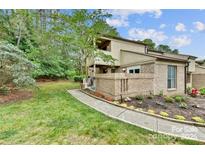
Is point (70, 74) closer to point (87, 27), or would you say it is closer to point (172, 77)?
point (87, 27)

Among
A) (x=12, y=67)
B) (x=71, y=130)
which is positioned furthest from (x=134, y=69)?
(x=71, y=130)

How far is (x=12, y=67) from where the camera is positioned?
823 centimetres

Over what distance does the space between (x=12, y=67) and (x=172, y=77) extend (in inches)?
412

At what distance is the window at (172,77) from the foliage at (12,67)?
9.14 metres

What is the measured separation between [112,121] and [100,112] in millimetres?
1021

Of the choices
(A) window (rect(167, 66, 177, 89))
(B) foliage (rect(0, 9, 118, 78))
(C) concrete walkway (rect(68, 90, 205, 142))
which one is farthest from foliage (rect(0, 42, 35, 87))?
(A) window (rect(167, 66, 177, 89))

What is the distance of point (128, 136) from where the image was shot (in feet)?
12.4

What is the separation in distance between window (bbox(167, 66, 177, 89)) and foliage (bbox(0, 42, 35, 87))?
914cm

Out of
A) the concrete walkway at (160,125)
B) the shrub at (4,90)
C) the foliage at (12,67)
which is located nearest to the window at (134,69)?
the concrete walkway at (160,125)

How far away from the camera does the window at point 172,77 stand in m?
10.9

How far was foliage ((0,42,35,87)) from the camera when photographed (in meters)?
8.12

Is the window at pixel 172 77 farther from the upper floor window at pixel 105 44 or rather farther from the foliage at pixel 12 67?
the foliage at pixel 12 67

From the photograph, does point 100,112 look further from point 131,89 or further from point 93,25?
point 93,25
